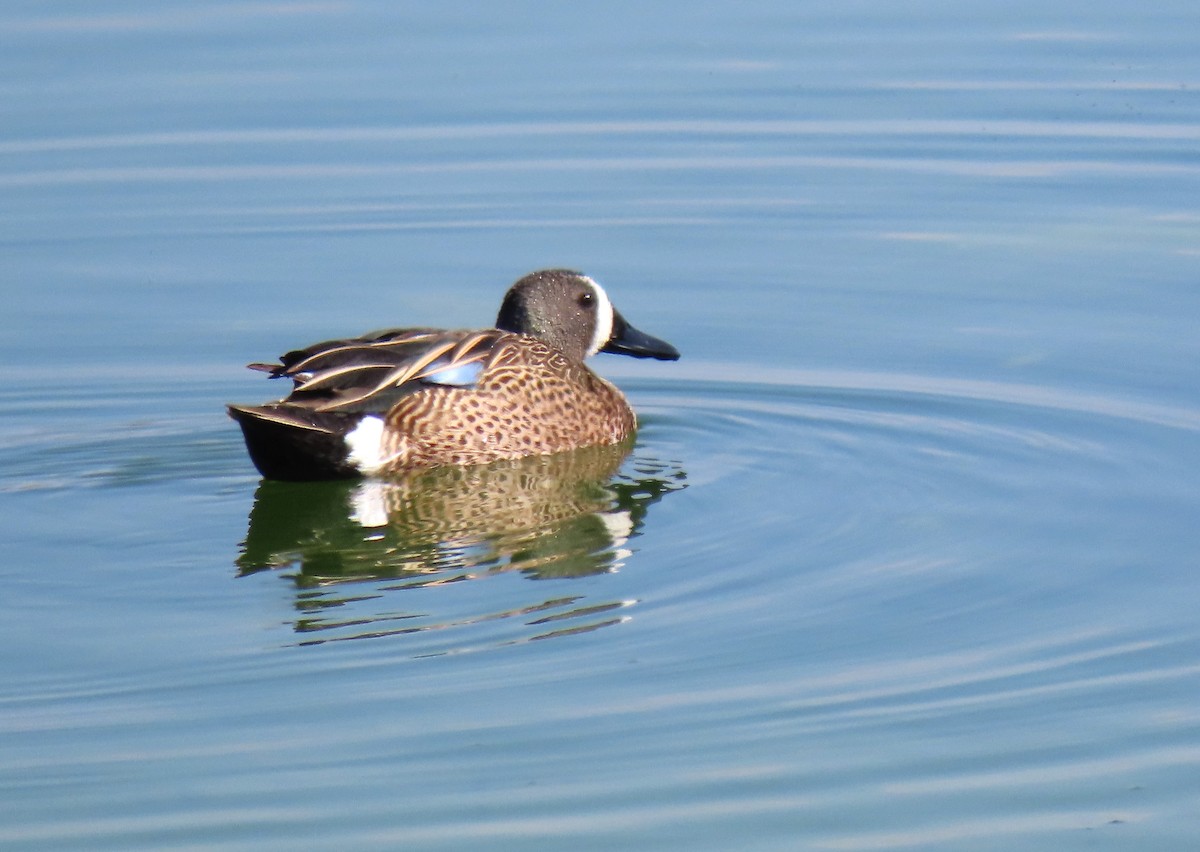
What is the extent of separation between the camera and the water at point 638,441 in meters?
5.71

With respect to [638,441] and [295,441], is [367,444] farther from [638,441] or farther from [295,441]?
[638,441]

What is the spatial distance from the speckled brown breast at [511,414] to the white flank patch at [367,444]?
5cm

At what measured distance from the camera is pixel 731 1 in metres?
16.5

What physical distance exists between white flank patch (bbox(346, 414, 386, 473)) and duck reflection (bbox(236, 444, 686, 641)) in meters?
0.08

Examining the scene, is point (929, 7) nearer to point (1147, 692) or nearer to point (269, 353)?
point (269, 353)

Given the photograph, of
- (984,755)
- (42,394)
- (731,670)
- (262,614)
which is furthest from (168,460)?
(984,755)

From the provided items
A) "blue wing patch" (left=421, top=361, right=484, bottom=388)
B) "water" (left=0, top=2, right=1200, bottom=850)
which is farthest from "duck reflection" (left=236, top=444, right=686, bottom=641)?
"blue wing patch" (left=421, top=361, right=484, bottom=388)

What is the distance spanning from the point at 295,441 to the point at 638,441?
1691 mm

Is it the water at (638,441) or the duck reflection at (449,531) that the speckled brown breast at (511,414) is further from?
the water at (638,441)

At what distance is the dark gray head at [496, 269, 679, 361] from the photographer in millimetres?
9930

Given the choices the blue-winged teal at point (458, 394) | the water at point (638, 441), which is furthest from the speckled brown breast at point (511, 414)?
the water at point (638, 441)

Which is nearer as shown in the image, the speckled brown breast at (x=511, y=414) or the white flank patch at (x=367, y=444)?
the white flank patch at (x=367, y=444)

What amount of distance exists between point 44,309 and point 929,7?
802 centimetres

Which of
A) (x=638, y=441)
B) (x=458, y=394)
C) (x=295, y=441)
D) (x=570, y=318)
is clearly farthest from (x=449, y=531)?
(x=570, y=318)
